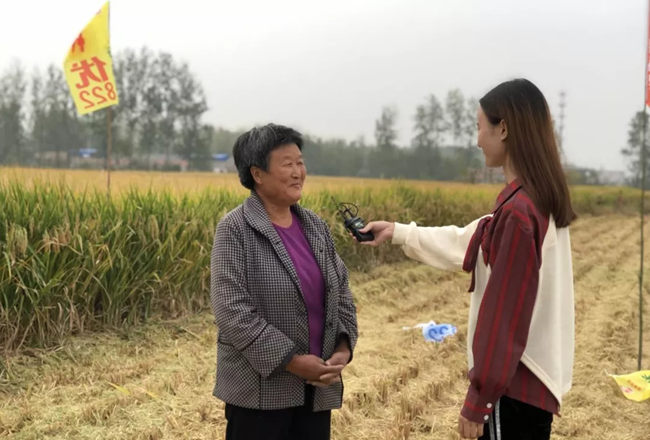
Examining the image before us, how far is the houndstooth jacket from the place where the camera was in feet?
5.09

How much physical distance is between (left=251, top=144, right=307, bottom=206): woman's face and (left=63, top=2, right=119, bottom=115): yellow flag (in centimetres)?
463

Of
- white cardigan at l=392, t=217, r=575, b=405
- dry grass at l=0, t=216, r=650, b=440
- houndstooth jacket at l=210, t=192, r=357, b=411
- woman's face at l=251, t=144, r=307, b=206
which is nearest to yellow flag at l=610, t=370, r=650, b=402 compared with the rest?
dry grass at l=0, t=216, r=650, b=440

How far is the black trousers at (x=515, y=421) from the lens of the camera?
1.45 meters

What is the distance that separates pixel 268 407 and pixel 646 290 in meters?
6.97

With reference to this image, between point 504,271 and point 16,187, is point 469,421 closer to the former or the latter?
point 504,271

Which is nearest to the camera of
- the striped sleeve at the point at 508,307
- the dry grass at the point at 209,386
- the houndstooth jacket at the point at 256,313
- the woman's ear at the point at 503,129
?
the striped sleeve at the point at 508,307

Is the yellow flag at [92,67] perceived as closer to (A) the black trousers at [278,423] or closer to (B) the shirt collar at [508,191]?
(A) the black trousers at [278,423]

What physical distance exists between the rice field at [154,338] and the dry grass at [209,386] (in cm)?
1

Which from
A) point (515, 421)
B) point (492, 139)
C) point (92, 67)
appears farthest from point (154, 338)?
point (492, 139)

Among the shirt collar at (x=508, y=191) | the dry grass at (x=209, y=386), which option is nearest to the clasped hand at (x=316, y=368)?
the shirt collar at (x=508, y=191)

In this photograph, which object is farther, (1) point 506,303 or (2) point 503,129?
(2) point 503,129

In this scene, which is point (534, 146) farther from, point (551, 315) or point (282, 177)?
point (282, 177)

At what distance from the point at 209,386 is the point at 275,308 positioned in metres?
2.13

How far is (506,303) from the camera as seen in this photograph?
1335 mm
